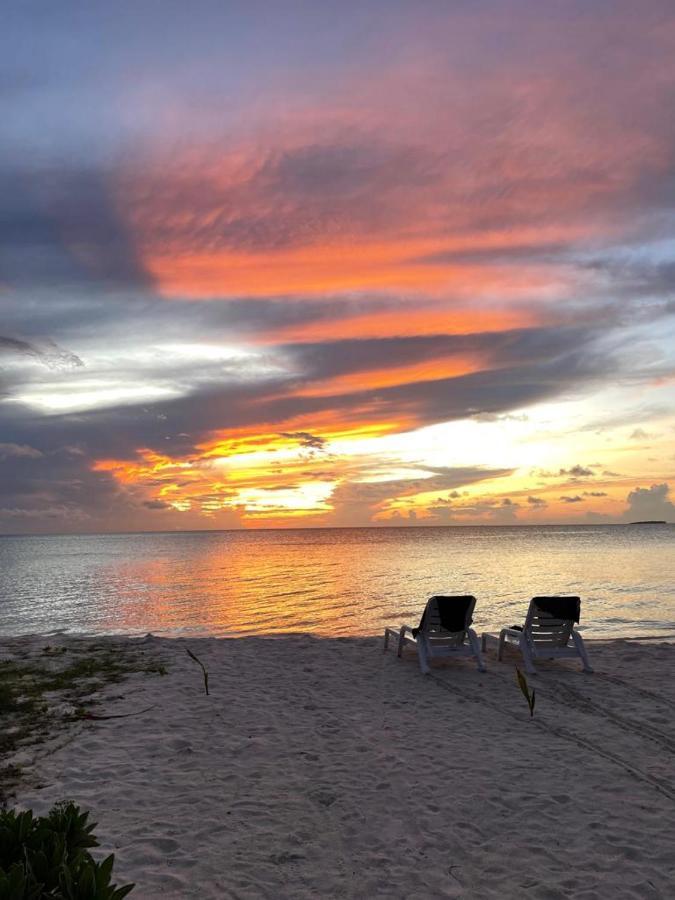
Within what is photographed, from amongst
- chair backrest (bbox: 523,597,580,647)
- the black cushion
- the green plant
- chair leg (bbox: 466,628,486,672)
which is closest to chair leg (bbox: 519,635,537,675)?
chair backrest (bbox: 523,597,580,647)

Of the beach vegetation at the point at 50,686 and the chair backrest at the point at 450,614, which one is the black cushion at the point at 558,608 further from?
the beach vegetation at the point at 50,686

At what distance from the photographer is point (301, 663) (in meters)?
12.5

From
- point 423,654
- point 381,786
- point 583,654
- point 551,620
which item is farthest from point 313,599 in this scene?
point 381,786

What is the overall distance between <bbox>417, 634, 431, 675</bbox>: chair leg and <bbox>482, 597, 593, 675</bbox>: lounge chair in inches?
66.4

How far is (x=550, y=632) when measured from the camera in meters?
11.9

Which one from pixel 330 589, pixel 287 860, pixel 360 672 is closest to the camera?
pixel 287 860

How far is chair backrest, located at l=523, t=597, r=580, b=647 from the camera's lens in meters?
11.7

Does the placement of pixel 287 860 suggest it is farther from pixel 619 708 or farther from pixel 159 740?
pixel 619 708

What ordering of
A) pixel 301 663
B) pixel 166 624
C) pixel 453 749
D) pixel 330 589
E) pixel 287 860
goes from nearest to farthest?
1. pixel 287 860
2. pixel 453 749
3. pixel 301 663
4. pixel 166 624
5. pixel 330 589

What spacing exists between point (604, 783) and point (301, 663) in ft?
22.7

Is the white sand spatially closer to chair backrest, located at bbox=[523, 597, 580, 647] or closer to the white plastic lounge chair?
the white plastic lounge chair

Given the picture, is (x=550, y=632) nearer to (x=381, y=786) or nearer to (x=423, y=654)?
(x=423, y=654)

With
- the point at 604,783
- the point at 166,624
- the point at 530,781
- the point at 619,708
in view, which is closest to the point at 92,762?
the point at 530,781

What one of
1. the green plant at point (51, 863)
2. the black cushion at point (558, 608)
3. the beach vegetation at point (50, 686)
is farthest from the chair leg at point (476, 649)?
the green plant at point (51, 863)
